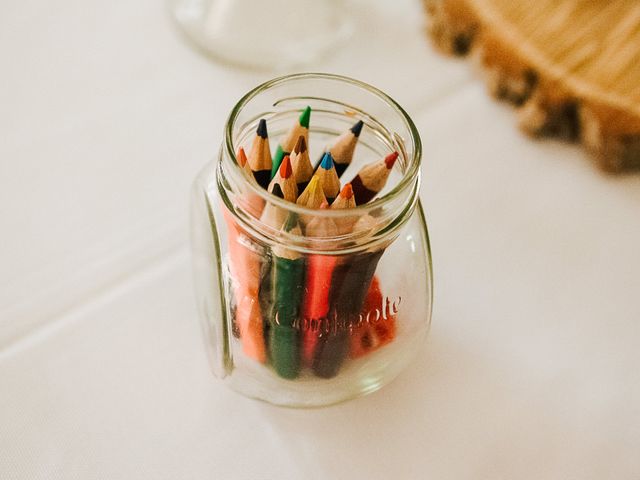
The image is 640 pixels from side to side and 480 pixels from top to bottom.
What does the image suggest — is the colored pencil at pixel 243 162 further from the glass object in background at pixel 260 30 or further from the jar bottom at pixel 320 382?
the glass object in background at pixel 260 30

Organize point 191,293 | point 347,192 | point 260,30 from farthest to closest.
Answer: point 260,30 < point 191,293 < point 347,192

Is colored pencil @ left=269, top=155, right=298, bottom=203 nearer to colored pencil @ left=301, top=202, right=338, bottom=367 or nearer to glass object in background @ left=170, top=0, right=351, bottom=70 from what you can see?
colored pencil @ left=301, top=202, right=338, bottom=367

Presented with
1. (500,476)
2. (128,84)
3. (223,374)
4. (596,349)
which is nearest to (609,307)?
(596,349)

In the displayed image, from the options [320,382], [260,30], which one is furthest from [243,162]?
[260,30]

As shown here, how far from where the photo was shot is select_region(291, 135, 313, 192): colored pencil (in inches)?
12.5

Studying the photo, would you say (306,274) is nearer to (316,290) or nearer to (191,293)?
(316,290)

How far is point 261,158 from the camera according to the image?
0.32 meters

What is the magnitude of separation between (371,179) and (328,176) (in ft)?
0.08

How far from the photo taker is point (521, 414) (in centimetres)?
38

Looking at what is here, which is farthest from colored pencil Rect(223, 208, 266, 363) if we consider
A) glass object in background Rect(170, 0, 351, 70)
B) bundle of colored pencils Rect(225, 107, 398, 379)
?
glass object in background Rect(170, 0, 351, 70)

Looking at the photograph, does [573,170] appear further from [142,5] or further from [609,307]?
[142,5]

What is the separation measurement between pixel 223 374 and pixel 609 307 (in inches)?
10.1

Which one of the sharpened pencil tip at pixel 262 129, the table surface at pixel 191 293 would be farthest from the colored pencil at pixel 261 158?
the table surface at pixel 191 293

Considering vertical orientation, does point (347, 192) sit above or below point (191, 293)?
above
